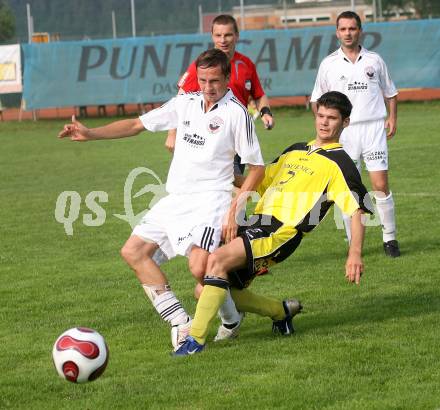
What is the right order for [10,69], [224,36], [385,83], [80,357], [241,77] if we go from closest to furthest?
1. [80,357]
2. [224,36]
3. [241,77]
4. [385,83]
5. [10,69]

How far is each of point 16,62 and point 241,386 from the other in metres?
26.8

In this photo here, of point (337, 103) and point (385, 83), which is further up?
point (337, 103)

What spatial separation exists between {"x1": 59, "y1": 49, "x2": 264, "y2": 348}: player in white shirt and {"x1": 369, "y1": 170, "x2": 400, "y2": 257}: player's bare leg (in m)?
3.36

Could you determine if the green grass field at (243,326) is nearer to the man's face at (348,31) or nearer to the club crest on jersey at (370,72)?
the club crest on jersey at (370,72)

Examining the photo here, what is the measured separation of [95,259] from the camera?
9914 mm

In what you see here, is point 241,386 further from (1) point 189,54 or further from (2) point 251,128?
(1) point 189,54

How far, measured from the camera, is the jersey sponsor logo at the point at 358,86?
389 inches

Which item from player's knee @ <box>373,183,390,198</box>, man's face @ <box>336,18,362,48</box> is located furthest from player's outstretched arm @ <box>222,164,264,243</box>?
player's knee @ <box>373,183,390,198</box>

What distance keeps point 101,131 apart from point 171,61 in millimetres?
22633

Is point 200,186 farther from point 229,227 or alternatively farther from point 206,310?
point 206,310

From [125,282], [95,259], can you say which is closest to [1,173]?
[95,259]

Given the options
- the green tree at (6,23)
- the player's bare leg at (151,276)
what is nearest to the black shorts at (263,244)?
the player's bare leg at (151,276)

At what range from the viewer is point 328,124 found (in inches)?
266

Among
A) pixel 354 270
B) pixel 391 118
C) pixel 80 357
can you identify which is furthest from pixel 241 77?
pixel 80 357
